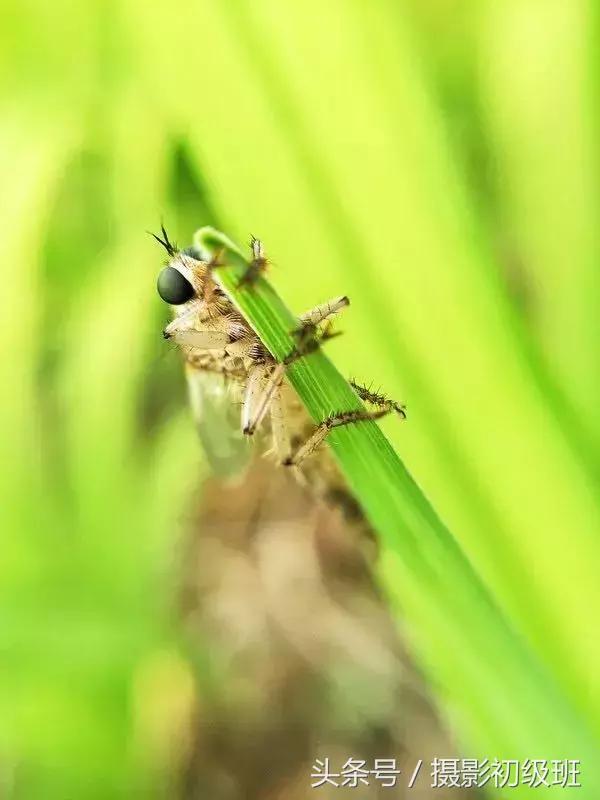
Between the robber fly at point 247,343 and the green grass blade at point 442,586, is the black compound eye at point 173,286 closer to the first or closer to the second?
the robber fly at point 247,343

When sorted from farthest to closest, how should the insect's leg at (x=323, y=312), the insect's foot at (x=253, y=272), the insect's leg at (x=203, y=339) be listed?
the insect's leg at (x=203, y=339) < the insect's leg at (x=323, y=312) < the insect's foot at (x=253, y=272)

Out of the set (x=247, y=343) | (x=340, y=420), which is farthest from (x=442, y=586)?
(x=247, y=343)

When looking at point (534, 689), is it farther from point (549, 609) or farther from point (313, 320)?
point (313, 320)

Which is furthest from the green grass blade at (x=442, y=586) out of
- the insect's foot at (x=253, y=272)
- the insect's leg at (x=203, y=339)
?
the insect's leg at (x=203, y=339)

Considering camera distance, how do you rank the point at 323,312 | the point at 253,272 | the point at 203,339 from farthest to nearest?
1. the point at 203,339
2. the point at 323,312
3. the point at 253,272

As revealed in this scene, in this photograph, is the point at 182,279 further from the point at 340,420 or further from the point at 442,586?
the point at 442,586

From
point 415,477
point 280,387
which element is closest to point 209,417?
point 280,387
